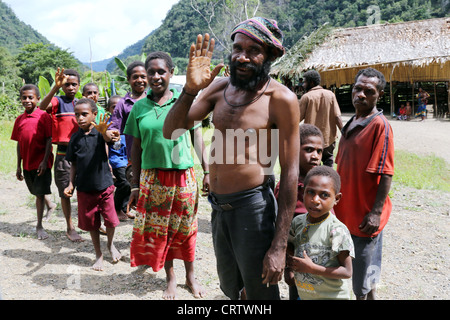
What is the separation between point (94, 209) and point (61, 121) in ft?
4.53

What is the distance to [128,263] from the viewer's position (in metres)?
3.81

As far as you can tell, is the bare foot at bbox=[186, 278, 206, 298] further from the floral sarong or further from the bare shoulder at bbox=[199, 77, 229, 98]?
the bare shoulder at bbox=[199, 77, 229, 98]

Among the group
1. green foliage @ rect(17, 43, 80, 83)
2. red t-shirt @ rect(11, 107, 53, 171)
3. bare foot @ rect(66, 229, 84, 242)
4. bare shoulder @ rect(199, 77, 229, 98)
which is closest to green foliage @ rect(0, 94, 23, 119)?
red t-shirt @ rect(11, 107, 53, 171)

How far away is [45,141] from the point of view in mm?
4527

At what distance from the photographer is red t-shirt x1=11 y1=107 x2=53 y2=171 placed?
4449 mm

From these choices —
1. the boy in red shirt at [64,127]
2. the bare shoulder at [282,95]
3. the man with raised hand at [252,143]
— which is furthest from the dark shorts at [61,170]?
the bare shoulder at [282,95]

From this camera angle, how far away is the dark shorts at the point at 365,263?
2445 millimetres

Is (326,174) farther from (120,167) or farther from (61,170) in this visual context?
(61,170)

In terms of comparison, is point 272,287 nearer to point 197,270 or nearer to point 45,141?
point 197,270

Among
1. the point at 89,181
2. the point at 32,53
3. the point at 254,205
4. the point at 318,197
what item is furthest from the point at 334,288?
the point at 32,53

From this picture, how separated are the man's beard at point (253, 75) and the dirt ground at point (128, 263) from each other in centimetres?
204

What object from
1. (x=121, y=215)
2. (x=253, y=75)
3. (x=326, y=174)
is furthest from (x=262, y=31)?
(x=121, y=215)

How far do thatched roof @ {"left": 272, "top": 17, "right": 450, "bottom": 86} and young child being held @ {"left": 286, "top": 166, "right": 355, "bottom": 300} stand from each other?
49.2ft

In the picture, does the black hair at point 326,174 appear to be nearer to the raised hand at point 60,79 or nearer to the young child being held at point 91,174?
the young child being held at point 91,174
